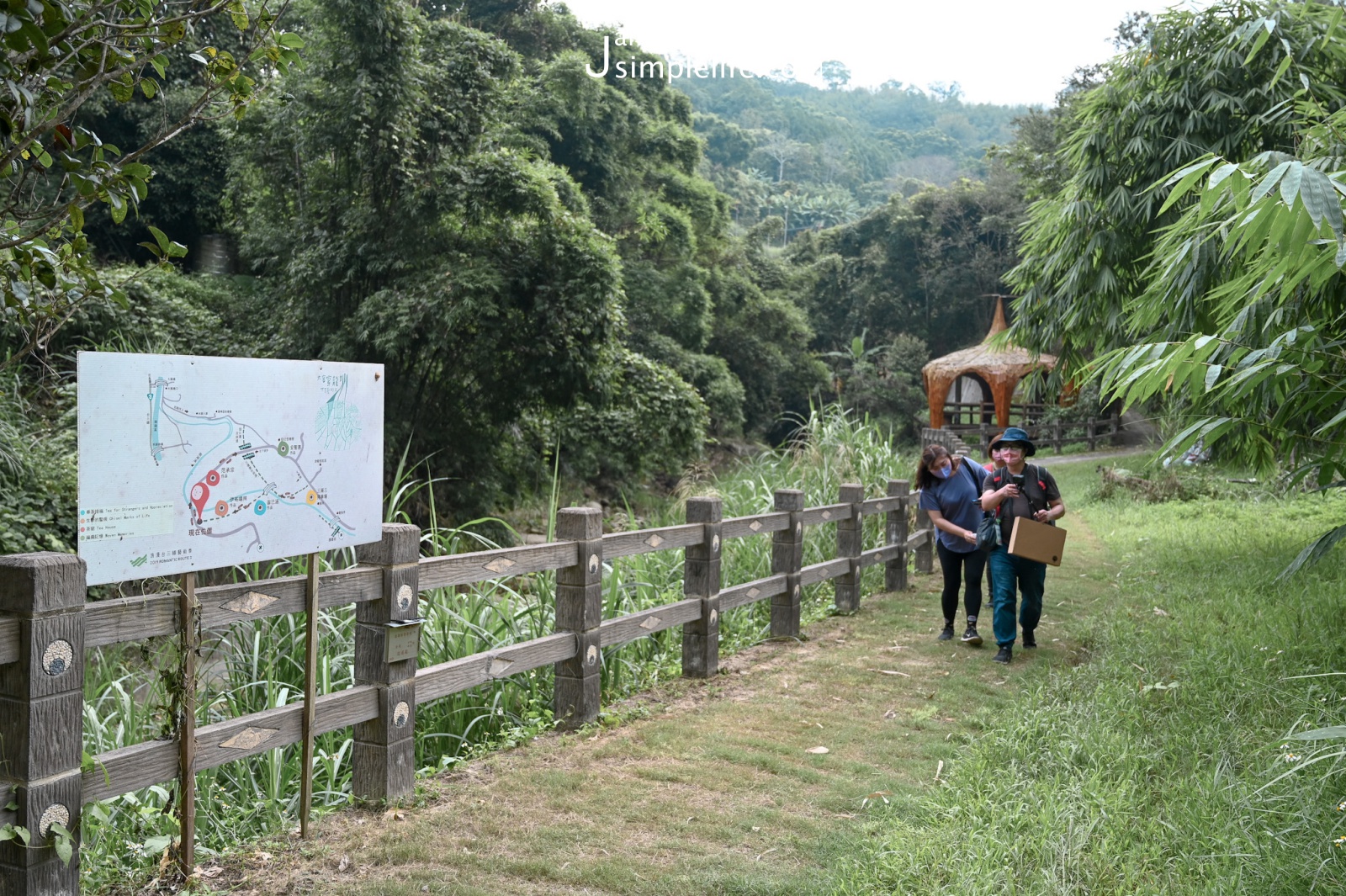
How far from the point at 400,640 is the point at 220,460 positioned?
1.13m

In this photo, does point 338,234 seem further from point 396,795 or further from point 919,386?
point 919,386

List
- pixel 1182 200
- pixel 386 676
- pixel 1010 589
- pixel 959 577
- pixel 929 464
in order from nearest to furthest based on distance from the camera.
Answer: pixel 386 676 < pixel 1010 589 < pixel 959 577 < pixel 929 464 < pixel 1182 200

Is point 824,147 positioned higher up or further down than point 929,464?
higher up

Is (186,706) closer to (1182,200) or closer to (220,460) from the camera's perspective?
(220,460)

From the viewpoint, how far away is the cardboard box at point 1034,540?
688 cm

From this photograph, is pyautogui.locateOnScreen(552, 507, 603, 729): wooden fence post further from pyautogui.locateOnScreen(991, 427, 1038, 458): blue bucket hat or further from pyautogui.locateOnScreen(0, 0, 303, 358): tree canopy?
pyautogui.locateOnScreen(991, 427, 1038, 458): blue bucket hat

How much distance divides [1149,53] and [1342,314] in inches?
298

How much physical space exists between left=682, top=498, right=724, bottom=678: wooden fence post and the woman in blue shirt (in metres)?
2.13

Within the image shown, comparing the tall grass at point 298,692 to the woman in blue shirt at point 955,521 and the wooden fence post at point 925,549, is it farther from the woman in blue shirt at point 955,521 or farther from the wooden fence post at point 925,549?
the wooden fence post at point 925,549

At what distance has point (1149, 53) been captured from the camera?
10.4m

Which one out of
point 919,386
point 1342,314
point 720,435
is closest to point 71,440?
point 1342,314

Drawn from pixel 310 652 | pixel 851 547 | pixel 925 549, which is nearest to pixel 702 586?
pixel 851 547

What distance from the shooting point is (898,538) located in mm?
10203

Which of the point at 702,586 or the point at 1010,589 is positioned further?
the point at 1010,589
